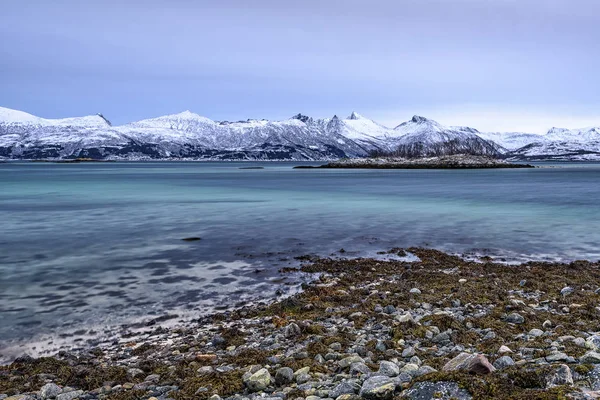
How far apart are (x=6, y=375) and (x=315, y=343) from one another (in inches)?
237

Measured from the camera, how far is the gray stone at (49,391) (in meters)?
7.64

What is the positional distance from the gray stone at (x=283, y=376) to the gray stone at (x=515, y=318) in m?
5.79

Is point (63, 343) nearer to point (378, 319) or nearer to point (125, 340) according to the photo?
point (125, 340)

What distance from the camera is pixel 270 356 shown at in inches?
356

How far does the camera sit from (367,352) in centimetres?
877

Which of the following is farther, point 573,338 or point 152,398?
point 573,338

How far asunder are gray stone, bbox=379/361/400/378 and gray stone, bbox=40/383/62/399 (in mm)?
5466

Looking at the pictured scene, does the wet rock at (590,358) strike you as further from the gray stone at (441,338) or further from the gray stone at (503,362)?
the gray stone at (441,338)

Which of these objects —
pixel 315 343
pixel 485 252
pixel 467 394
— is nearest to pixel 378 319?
pixel 315 343

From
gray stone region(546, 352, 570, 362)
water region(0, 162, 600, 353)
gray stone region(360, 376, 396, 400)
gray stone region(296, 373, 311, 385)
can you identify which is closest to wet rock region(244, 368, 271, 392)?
gray stone region(296, 373, 311, 385)

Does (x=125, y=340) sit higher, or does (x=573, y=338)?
(x=573, y=338)

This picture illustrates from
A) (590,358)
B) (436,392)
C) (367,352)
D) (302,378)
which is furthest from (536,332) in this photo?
(302,378)

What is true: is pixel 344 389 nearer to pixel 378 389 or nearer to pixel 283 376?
pixel 378 389

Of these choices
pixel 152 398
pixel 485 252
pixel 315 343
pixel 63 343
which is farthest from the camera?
pixel 485 252
